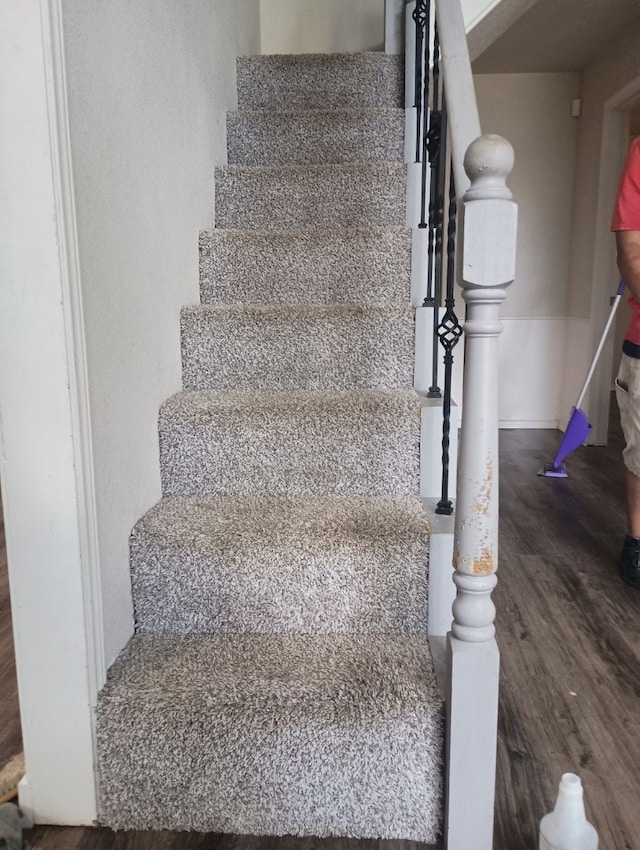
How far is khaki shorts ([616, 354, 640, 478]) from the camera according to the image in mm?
1938

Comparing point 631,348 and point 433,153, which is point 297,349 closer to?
point 433,153

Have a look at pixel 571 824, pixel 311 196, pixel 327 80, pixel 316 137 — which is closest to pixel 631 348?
pixel 311 196

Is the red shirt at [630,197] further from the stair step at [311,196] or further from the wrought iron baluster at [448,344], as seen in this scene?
the wrought iron baluster at [448,344]

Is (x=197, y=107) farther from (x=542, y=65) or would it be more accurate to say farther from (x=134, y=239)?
(x=542, y=65)

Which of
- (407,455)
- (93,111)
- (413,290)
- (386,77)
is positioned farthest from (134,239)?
(386,77)

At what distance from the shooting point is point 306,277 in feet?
5.92

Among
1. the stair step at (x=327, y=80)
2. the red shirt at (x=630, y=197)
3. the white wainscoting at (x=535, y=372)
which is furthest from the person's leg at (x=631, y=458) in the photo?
the white wainscoting at (x=535, y=372)

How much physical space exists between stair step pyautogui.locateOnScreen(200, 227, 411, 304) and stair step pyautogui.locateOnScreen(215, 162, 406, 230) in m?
0.24

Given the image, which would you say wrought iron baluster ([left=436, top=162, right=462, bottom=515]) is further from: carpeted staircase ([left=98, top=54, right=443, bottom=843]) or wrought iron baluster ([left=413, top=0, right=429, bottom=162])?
wrought iron baluster ([left=413, top=0, right=429, bottom=162])

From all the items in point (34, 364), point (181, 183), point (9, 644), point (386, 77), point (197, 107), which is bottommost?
point (9, 644)

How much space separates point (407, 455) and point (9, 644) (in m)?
1.16

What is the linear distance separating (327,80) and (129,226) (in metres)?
1.69

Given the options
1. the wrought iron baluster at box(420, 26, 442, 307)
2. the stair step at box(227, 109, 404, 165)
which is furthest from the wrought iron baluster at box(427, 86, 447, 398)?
the stair step at box(227, 109, 404, 165)

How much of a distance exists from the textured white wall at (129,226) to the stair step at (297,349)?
7 centimetres
